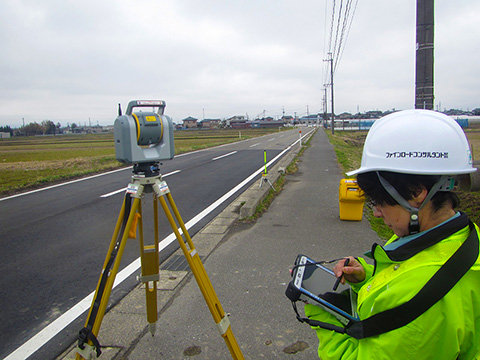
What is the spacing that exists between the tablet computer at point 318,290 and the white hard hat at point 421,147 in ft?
1.85

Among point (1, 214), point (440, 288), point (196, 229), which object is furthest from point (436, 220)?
point (1, 214)

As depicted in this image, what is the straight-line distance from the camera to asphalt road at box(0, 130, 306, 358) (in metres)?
3.48

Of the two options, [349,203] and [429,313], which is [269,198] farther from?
[429,313]

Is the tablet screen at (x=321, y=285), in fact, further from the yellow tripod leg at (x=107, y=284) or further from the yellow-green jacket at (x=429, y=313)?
the yellow tripod leg at (x=107, y=284)

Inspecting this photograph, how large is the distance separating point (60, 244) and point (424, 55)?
6010 millimetres

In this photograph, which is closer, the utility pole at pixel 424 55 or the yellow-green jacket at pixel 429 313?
the yellow-green jacket at pixel 429 313

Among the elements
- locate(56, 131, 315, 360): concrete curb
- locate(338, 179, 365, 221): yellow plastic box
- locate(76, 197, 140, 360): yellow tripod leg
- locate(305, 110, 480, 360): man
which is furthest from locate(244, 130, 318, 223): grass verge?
locate(305, 110, 480, 360): man

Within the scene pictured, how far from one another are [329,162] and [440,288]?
1400 cm

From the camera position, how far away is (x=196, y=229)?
607 centimetres

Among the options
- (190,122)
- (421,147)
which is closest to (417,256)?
(421,147)

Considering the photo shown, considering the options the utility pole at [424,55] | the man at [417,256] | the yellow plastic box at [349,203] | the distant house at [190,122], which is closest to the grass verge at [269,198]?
the yellow plastic box at [349,203]

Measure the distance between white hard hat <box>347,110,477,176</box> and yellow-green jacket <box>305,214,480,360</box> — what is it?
0.24m

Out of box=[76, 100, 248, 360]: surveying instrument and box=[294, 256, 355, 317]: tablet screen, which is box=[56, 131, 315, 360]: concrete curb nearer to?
box=[76, 100, 248, 360]: surveying instrument

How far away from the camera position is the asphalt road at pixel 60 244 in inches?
137
